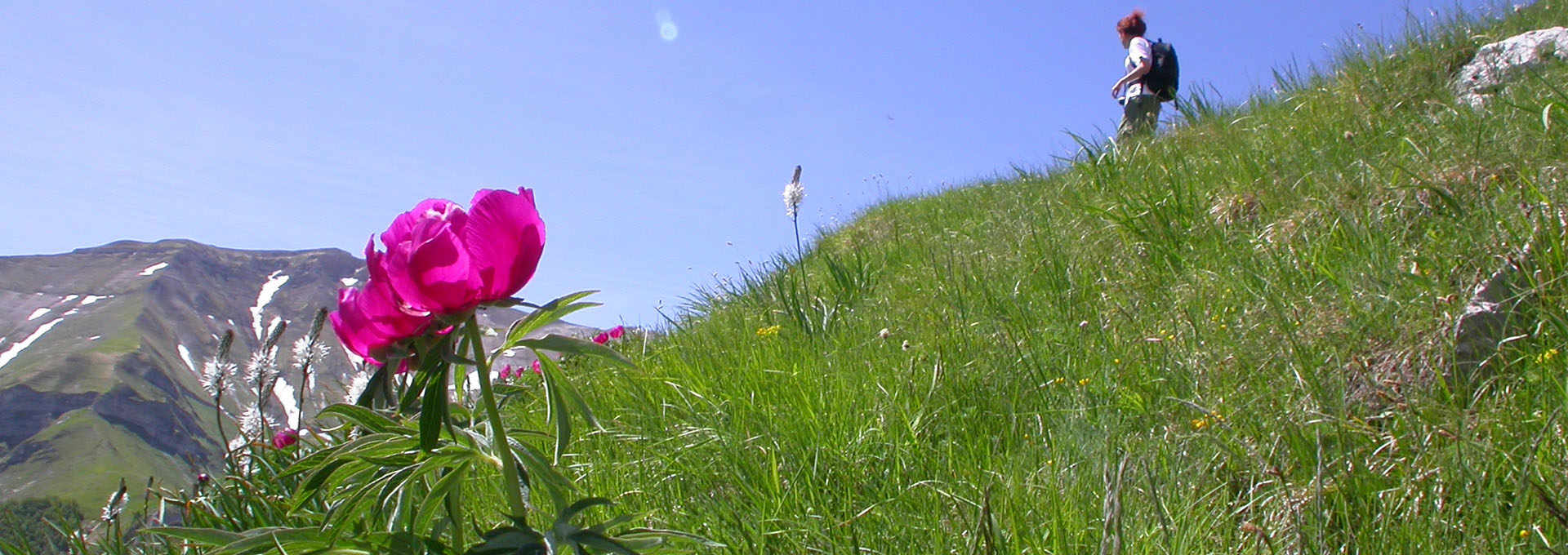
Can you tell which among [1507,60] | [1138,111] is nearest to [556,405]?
[1507,60]

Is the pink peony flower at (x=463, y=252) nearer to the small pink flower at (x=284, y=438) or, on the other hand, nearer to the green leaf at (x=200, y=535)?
the green leaf at (x=200, y=535)

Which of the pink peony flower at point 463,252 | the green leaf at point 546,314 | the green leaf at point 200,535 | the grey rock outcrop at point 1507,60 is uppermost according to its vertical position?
the grey rock outcrop at point 1507,60

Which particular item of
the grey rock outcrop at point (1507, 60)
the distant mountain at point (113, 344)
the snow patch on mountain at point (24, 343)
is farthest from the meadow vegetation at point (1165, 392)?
the snow patch on mountain at point (24, 343)

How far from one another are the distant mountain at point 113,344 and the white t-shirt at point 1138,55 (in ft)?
217

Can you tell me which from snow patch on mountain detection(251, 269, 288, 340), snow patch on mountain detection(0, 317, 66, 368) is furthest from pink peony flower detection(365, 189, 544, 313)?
snow patch on mountain detection(251, 269, 288, 340)

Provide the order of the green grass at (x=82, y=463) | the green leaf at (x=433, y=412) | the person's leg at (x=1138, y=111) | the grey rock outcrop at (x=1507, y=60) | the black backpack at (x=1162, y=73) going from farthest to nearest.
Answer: the green grass at (x=82, y=463) < the black backpack at (x=1162, y=73) < the person's leg at (x=1138, y=111) < the grey rock outcrop at (x=1507, y=60) < the green leaf at (x=433, y=412)

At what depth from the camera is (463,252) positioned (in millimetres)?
1118

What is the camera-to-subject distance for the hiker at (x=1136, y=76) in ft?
26.3

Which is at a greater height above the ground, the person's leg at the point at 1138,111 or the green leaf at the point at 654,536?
the person's leg at the point at 1138,111

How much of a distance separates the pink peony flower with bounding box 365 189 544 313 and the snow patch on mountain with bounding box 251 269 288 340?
635 feet

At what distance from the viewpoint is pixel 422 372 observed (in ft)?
3.59

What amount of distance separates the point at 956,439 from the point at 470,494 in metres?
1.30

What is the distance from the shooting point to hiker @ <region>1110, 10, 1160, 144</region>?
8008mm

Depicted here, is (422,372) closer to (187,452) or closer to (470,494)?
(470,494)
